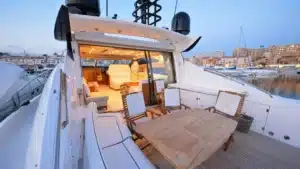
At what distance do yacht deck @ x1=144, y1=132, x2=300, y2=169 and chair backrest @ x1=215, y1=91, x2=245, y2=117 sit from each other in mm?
493

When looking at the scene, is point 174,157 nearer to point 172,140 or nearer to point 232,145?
point 172,140

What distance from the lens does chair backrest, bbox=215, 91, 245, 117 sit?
7.23 ft

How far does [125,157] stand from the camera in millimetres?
1202

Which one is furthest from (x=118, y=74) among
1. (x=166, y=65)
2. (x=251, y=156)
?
(x=251, y=156)

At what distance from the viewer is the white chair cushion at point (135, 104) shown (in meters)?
2.15

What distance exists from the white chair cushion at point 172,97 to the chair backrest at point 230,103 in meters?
0.84

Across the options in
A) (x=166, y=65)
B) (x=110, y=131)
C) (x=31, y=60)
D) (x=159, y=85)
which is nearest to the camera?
(x=110, y=131)

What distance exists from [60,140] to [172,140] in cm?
99

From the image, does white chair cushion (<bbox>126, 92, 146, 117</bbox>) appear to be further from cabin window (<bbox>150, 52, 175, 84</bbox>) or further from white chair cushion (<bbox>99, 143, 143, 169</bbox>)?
cabin window (<bbox>150, 52, 175, 84</bbox>)

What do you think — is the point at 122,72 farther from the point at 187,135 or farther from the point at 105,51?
the point at 187,135

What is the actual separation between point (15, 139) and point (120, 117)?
133 cm

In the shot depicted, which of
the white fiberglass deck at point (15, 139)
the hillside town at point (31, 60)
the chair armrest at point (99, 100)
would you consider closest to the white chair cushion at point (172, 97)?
the chair armrest at point (99, 100)

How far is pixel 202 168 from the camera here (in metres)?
1.53

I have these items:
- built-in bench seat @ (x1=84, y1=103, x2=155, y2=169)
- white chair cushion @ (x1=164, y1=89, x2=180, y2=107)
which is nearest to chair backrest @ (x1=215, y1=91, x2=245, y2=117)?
white chair cushion @ (x1=164, y1=89, x2=180, y2=107)
